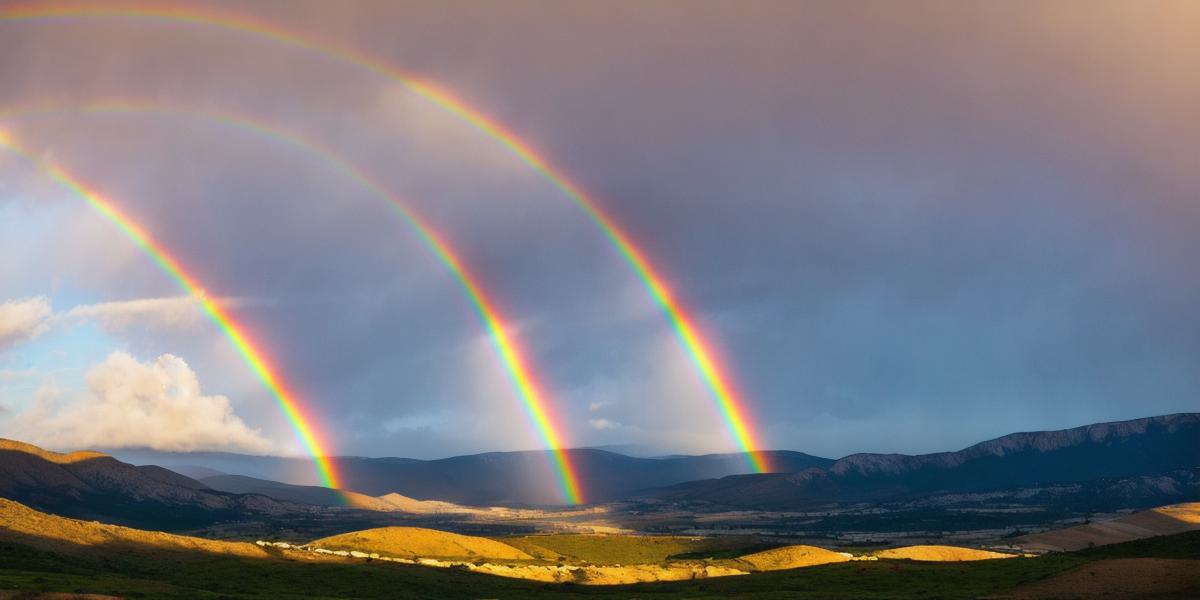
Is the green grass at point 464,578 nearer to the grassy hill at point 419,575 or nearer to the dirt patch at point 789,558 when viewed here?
the grassy hill at point 419,575

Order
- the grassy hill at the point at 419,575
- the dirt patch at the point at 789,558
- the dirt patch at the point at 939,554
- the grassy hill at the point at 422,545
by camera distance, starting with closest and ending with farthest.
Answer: the grassy hill at the point at 419,575
the dirt patch at the point at 789,558
the grassy hill at the point at 422,545
the dirt patch at the point at 939,554

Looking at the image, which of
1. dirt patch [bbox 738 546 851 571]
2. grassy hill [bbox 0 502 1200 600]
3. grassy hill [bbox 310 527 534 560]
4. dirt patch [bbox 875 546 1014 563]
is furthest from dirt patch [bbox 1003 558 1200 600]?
grassy hill [bbox 310 527 534 560]

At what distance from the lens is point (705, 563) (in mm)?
148125

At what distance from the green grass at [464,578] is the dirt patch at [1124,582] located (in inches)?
183

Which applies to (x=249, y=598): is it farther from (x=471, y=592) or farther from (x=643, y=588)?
(x=643, y=588)

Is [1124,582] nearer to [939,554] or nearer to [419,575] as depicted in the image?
[419,575]

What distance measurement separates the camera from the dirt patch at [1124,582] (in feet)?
279

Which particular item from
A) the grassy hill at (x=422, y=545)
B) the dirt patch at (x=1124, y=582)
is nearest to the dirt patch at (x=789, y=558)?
the grassy hill at (x=422, y=545)

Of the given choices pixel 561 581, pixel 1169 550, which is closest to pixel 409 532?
pixel 561 581

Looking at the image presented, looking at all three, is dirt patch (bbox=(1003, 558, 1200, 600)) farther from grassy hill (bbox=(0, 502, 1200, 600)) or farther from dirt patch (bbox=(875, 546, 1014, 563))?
dirt patch (bbox=(875, 546, 1014, 563))

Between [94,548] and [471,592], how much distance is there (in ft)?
157

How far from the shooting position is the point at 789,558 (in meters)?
154

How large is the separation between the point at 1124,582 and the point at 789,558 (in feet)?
228

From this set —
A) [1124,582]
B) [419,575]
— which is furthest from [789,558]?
[1124,582]
